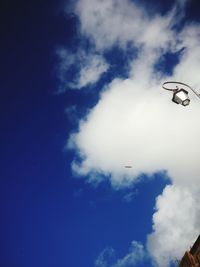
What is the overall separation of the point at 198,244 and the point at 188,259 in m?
2.52

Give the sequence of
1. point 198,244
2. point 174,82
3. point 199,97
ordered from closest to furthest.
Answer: point 199,97
point 174,82
point 198,244

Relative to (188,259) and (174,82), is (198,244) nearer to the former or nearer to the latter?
(188,259)

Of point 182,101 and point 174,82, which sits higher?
point 174,82

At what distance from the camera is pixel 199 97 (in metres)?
7.77

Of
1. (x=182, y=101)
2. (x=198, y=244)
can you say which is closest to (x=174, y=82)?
(x=182, y=101)

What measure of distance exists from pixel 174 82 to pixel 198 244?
27.7 metres

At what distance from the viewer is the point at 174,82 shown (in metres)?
8.59

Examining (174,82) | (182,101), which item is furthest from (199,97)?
(174,82)

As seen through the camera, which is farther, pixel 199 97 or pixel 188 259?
pixel 188 259

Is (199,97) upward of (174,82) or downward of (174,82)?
downward

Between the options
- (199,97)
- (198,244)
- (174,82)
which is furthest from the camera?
(198,244)

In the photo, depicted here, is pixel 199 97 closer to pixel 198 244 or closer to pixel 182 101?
pixel 182 101

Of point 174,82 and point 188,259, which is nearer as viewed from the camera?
point 174,82

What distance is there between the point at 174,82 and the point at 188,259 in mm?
29250
